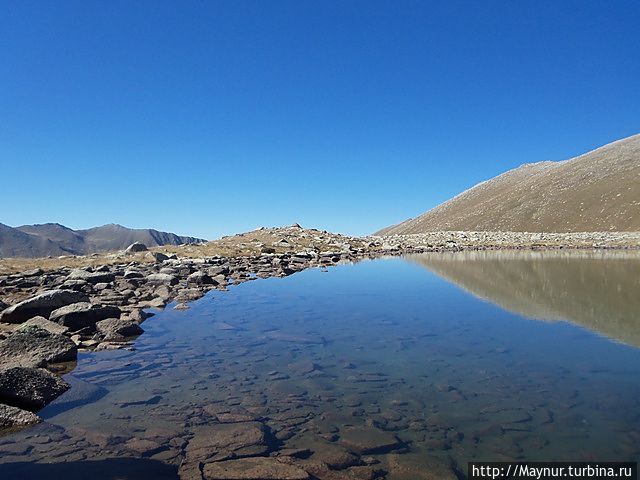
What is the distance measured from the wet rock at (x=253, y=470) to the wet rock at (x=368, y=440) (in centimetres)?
120

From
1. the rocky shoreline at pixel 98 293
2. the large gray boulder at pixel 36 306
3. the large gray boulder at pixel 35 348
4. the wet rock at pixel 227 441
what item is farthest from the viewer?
the large gray boulder at pixel 36 306

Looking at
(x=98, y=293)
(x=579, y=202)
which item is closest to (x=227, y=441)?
(x=98, y=293)

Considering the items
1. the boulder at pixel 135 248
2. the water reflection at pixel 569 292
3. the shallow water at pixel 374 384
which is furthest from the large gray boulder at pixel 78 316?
the boulder at pixel 135 248

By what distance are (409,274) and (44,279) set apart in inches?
1073

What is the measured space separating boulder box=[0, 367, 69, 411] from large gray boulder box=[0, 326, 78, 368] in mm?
2425

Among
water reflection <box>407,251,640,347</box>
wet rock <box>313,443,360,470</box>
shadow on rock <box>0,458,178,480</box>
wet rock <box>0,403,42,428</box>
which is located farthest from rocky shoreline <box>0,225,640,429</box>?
water reflection <box>407,251,640,347</box>

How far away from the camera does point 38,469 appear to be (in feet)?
21.1

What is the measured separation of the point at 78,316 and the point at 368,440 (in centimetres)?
1326

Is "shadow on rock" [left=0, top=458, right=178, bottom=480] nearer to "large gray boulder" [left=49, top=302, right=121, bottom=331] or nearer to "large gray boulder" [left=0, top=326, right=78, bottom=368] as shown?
"large gray boulder" [left=0, top=326, right=78, bottom=368]

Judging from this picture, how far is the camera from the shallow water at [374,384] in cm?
717

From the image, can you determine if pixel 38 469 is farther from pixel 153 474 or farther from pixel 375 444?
pixel 375 444

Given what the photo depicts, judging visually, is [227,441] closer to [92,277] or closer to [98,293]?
[98,293]

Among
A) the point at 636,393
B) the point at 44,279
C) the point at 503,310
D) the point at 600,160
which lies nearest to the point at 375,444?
the point at 636,393

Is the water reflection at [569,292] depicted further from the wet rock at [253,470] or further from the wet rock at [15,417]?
the wet rock at [15,417]
